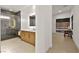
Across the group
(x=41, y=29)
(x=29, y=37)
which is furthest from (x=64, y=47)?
(x=41, y=29)

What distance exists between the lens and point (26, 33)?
13.0 ft

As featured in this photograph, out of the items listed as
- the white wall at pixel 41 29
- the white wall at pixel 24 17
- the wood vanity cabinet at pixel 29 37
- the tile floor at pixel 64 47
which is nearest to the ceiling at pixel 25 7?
the white wall at pixel 24 17

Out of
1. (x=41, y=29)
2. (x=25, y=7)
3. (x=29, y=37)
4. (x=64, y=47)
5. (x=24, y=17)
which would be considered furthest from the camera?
(x=29, y=37)

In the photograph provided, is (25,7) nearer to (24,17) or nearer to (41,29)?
(24,17)

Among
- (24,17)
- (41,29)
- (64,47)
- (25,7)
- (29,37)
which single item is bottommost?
(64,47)

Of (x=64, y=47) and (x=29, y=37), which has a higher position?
(x=29, y=37)

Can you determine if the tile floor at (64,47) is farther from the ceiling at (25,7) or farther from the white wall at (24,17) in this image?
the ceiling at (25,7)

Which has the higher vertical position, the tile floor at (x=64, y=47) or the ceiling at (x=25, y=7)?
the ceiling at (x=25, y=7)

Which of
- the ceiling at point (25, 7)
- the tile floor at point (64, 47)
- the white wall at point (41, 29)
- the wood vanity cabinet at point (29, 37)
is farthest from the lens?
the wood vanity cabinet at point (29, 37)

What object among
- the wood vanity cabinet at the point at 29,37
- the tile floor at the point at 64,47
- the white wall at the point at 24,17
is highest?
the white wall at the point at 24,17

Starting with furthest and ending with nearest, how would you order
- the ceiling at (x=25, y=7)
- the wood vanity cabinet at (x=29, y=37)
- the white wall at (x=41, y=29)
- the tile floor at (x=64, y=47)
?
the wood vanity cabinet at (x=29, y=37)
the tile floor at (x=64, y=47)
the white wall at (x=41, y=29)
the ceiling at (x=25, y=7)

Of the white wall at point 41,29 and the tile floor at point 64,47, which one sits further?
the tile floor at point 64,47
